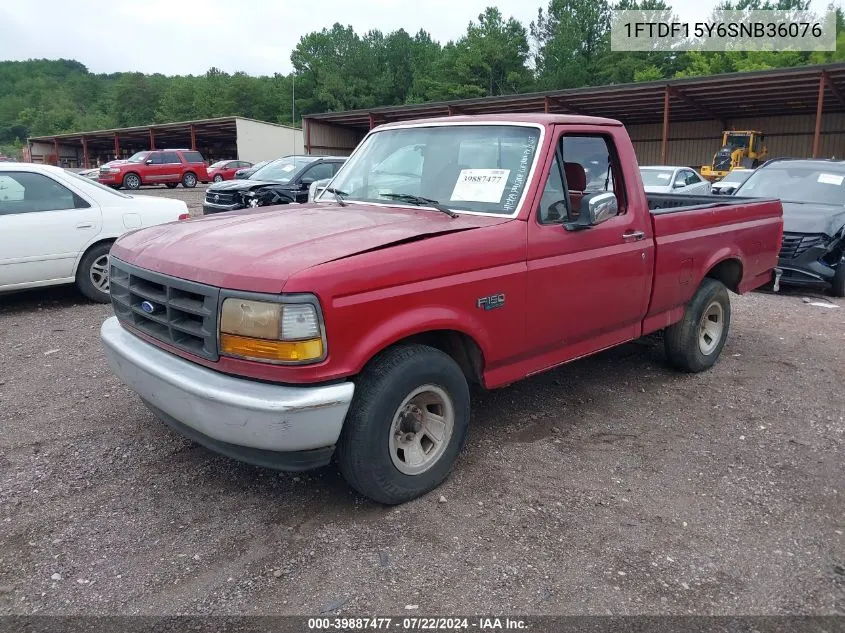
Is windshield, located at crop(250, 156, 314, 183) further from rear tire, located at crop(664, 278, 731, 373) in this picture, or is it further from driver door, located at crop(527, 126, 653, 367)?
driver door, located at crop(527, 126, 653, 367)

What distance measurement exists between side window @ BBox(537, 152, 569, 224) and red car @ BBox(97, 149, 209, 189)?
28.6m

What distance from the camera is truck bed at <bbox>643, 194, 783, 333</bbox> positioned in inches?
182

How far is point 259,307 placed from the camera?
9.09 ft

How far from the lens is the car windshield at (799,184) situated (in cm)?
921

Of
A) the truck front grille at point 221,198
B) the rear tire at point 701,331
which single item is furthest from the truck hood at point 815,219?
the truck front grille at point 221,198

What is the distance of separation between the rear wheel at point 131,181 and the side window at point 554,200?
29.5m

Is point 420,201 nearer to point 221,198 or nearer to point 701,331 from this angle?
point 701,331

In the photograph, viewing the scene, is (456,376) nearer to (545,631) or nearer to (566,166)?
(545,631)

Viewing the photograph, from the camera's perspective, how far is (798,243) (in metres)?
8.48

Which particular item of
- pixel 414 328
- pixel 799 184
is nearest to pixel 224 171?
pixel 799 184

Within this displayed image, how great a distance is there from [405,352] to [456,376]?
1.13ft

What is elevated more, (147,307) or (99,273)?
(147,307)

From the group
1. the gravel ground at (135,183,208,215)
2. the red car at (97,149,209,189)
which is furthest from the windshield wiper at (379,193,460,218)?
the red car at (97,149,209,189)

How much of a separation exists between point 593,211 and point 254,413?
2153mm
